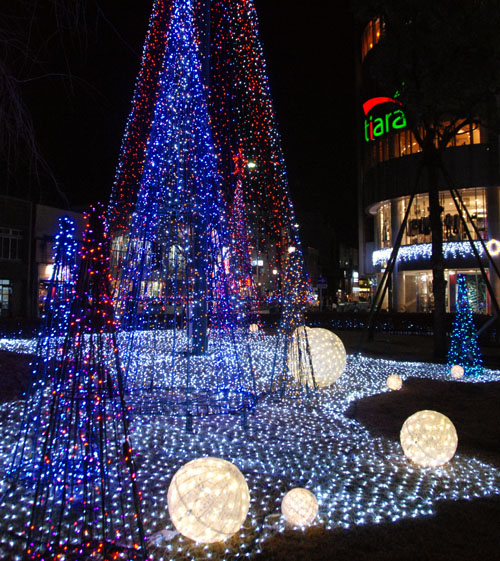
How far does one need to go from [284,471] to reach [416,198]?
3276cm

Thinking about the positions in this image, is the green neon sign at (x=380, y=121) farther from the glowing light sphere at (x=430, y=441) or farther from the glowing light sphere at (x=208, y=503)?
the glowing light sphere at (x=208, y=503)

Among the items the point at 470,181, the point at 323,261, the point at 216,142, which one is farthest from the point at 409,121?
the point at 323,261

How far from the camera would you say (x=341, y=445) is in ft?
19.6

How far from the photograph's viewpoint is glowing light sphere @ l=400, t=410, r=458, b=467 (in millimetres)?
5230

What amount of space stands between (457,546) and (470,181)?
32008 mm

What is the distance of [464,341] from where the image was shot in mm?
11828

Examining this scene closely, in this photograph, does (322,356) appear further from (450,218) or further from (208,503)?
(450,218)

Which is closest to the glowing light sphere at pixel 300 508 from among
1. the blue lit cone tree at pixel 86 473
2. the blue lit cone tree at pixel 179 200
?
the blue lit cone tree at pixel 86 473

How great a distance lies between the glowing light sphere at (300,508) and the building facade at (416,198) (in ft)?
91.9

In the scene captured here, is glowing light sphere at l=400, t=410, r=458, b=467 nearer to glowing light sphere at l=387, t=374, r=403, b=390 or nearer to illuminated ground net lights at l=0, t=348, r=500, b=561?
illuminated ground net lights at l=0, t=348, r=500, b=561

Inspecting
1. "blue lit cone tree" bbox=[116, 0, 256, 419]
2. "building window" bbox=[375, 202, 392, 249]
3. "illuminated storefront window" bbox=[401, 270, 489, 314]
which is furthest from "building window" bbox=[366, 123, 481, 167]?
"blue lit cone tree" bbox=[116, 0, 256, 419]

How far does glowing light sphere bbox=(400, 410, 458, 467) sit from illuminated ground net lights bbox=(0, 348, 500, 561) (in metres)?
0.10

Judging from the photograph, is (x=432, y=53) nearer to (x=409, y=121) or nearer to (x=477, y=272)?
(x=409, y=121)

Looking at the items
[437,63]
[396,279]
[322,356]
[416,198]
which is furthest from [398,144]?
[322,356]
